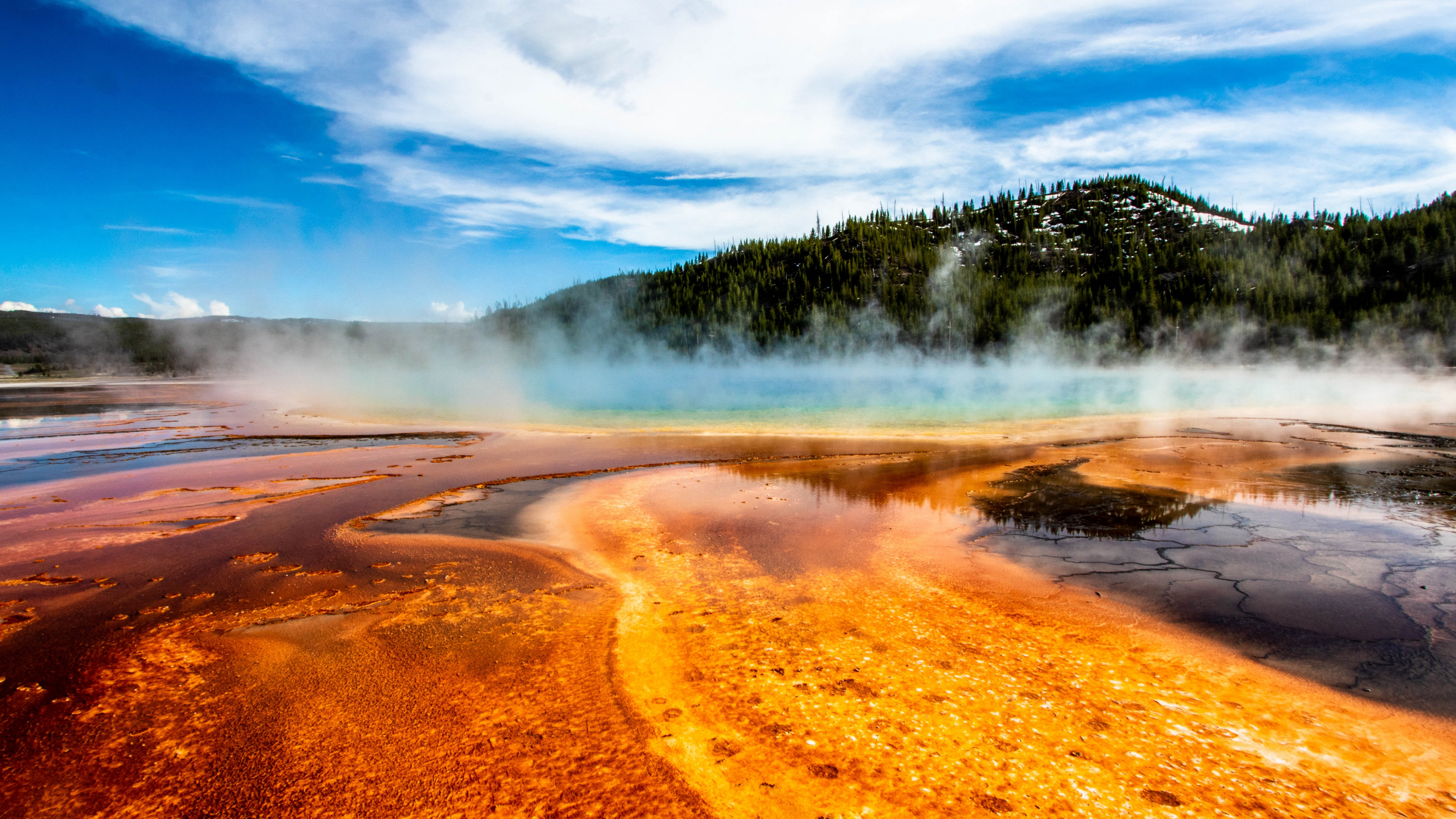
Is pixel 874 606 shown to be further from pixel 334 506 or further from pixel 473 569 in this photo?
pixel 334 506

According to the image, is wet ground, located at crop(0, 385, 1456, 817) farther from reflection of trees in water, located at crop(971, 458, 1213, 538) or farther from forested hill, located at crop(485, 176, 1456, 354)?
forested hill, located at crop(485, 176, 1456, 354)

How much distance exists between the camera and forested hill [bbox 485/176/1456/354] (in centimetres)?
7531

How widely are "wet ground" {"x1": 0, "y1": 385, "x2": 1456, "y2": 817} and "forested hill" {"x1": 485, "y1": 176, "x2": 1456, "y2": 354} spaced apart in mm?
86676

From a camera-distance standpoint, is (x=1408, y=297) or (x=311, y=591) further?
(x=1408, y=297)

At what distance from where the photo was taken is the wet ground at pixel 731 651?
325 cm

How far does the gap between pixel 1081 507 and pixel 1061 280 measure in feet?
340

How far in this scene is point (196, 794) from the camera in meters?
3.18

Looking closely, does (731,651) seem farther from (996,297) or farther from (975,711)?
(996,297)

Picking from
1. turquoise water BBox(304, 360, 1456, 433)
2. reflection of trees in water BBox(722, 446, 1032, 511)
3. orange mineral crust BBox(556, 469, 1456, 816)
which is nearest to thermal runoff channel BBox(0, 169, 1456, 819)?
orange mineral crust BBox(556, 469, 1456, 816)

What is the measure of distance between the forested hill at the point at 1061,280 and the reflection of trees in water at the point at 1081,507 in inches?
3311

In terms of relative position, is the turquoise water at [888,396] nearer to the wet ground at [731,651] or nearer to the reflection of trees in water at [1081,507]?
the reflection of trees in water at [1081,507]

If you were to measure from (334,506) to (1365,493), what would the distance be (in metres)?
16.9

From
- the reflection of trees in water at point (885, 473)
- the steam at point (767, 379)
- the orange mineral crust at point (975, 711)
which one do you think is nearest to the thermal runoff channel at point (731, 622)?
the orange mineral crust at point (975, 711)

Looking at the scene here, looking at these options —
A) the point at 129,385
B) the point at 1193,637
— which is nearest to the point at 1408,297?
the point at 1193,637
